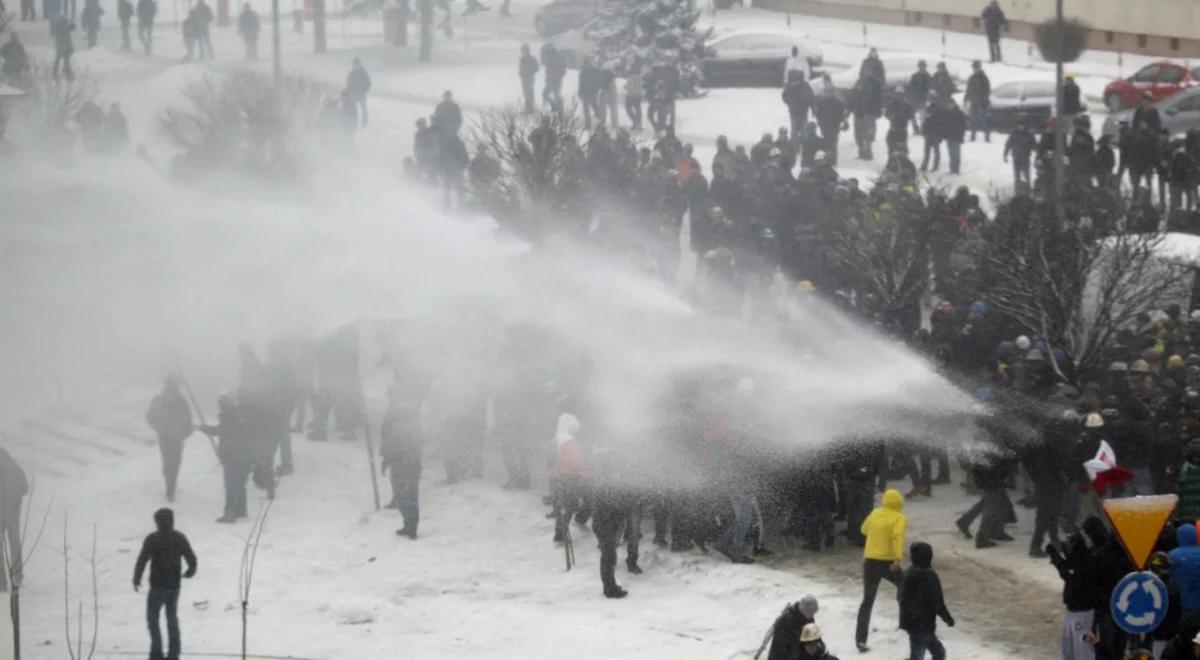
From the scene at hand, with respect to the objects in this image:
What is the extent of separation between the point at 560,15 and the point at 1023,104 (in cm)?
1913

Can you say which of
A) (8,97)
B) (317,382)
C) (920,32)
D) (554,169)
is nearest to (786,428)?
(317,382)

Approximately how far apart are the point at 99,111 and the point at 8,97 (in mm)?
1926

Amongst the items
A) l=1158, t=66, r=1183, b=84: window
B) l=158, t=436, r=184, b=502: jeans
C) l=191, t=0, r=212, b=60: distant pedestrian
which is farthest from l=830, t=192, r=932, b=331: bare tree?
l=191, t=0, r=212, b=60: distant pedestrian

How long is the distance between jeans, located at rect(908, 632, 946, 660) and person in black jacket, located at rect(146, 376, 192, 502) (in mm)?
8795

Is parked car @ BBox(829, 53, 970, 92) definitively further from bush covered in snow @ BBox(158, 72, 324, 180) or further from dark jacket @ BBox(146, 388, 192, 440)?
dark jacket @ BBox(146, 388, 192, 440)

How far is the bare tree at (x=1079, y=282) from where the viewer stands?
67.1 feet

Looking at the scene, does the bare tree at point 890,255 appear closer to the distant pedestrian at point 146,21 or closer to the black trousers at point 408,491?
the black trousers at point 408,491

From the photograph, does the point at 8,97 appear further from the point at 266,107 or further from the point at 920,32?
the point at 920,32

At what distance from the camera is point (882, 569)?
1614 cm

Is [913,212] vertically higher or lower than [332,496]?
higher

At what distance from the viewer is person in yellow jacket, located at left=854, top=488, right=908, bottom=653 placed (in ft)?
53.0

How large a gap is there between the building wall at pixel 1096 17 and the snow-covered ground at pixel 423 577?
80.9 ft

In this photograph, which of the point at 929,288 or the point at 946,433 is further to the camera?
the point at 929,288

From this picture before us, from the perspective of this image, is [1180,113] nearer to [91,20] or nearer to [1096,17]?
[1096,17]
